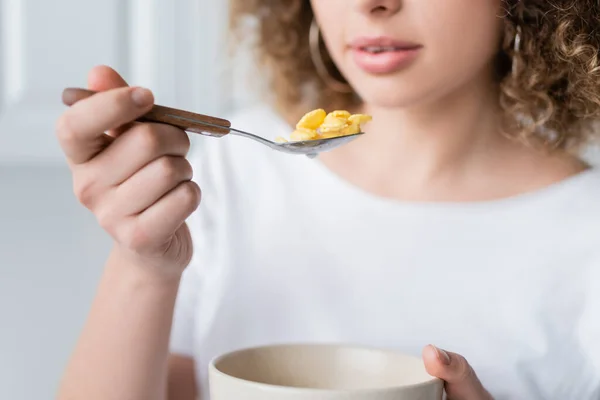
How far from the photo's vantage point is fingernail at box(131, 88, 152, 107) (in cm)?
A: 56

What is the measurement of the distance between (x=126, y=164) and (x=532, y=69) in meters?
0.56

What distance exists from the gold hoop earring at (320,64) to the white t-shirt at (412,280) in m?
0.16

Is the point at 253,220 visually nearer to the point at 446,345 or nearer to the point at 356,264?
the point at 356,264

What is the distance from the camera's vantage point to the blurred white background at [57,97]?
4.11 feet

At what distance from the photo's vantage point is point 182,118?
0.57 m

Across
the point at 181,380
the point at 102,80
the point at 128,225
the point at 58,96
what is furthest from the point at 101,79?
the point at 58,96

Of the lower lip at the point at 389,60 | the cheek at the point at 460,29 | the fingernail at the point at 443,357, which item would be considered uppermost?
the cheek at the point at 460,29

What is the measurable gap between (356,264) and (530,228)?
21 cm

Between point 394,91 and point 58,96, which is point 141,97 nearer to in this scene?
point 394,91

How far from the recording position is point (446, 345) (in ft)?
3.03

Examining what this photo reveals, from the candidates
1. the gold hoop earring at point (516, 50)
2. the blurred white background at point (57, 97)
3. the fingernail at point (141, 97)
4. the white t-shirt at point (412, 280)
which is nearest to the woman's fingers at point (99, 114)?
the fingernail at point (141, 97)

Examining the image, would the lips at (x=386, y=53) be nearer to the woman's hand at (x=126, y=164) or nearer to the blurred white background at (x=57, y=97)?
the woman's hand at (x=126, y=164)

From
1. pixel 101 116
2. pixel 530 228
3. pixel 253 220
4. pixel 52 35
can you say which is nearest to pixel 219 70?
pixel 52 35

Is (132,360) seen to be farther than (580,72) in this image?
No
